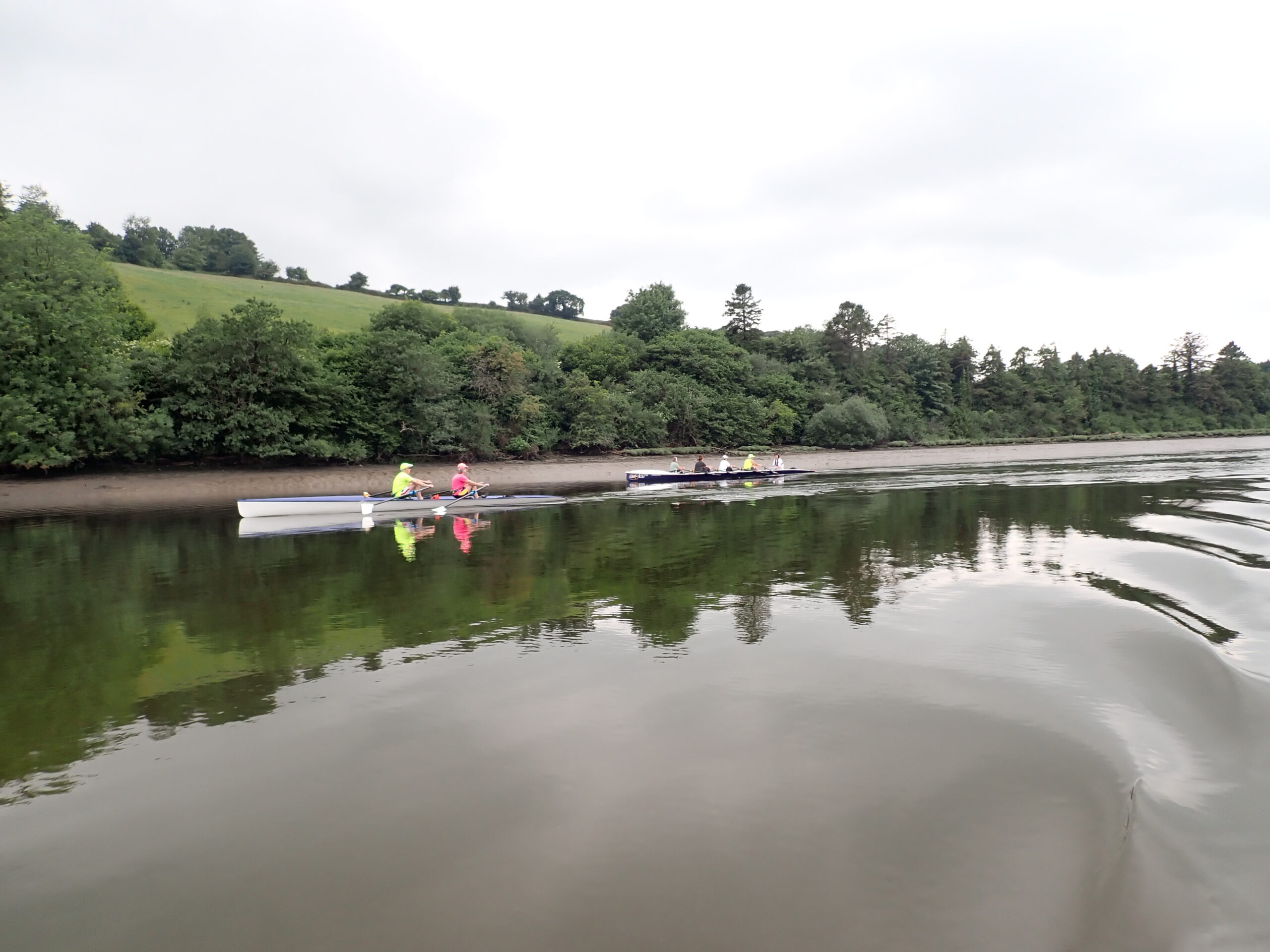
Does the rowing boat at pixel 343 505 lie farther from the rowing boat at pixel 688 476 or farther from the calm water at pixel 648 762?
the rowing boat at pixel 688 476

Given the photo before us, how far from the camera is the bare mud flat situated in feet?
111

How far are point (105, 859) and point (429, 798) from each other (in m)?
1.94

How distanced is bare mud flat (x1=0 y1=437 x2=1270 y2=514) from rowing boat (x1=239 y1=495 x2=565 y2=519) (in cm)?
1239

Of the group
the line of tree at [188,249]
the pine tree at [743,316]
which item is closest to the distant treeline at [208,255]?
the line of tree at [188,249]

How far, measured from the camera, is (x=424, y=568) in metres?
14.5

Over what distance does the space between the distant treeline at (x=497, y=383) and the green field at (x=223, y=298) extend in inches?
279

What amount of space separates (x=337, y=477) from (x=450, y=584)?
111 ft

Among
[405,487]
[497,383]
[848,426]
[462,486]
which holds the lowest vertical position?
[462,486]

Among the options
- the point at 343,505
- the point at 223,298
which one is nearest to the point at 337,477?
the point at 343,505

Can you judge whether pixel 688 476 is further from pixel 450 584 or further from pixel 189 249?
pixel 189 249

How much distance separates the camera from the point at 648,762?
18.5 ft

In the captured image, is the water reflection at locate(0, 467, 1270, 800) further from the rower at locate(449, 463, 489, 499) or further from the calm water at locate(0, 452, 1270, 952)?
the rower at locate(449, 463, 489, 499)

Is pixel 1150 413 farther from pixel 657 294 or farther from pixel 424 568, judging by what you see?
pixel 424 568

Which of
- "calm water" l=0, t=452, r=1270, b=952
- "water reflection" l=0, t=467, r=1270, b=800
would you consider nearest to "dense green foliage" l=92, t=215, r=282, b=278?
"water reflection" l=0, t=467, r=1270, b=800
